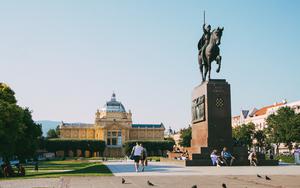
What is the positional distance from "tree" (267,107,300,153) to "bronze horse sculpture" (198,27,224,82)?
55762mm

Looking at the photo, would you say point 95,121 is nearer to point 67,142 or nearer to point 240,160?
point 67,142

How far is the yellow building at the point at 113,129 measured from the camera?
161 meters

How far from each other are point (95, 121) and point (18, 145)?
375 feet

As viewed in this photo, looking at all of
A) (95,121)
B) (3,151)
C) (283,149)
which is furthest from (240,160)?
(95,121)

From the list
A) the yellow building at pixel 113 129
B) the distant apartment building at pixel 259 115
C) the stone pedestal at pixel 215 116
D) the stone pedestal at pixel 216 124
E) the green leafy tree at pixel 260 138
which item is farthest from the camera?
the yellow building at pixel 113 129

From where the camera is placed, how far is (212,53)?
1346 inches

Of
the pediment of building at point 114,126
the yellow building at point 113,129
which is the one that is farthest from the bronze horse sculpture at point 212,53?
the pediment of building at point 114,126

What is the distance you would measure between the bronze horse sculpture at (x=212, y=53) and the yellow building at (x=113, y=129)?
396ft

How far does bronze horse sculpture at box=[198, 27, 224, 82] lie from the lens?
33.1 m

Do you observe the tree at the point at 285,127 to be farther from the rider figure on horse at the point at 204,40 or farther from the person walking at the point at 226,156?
the person walking at the point at 226,156

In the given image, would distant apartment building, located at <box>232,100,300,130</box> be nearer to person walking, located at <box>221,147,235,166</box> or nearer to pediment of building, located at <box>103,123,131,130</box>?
pediment of building, located at <box>103,123,131,130</box>

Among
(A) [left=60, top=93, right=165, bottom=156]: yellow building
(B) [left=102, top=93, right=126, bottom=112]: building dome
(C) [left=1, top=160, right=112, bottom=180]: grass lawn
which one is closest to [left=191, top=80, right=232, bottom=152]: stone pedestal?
(C) [left=1, top=160, right=112, bottom=180]: grass lawn

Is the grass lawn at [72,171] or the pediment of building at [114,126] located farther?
the pediment of building at [114,126]

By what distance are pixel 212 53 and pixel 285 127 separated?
59.0 meters
